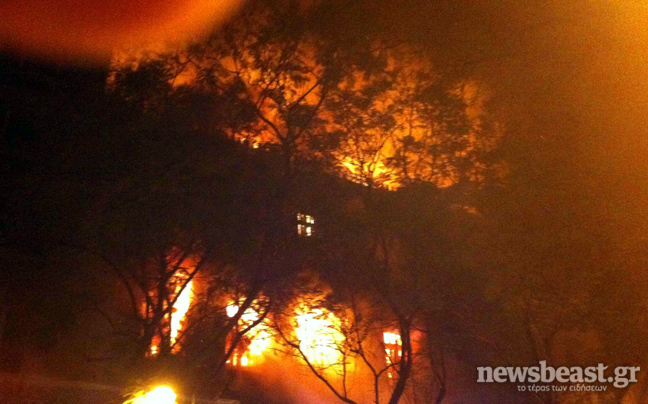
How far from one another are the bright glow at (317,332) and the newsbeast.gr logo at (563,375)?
9.05 feet

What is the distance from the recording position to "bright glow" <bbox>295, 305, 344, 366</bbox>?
10062 mm

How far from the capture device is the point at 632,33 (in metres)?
9.66

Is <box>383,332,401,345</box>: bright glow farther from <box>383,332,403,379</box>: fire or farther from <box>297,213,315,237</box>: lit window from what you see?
<box>297,213,315,237</box>: lit window

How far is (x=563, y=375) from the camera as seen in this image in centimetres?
850

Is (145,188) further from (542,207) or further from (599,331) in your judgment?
(599,331)

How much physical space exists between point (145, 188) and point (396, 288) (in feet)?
14.8

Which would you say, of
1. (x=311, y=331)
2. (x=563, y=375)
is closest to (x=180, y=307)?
(x=311, y=331)

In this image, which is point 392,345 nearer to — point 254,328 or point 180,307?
point 254,328

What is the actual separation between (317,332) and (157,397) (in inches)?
219

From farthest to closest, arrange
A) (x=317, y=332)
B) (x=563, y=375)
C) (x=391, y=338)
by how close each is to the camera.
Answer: (x=391, y=338), (x=317, y=332), (x=563, y=375)

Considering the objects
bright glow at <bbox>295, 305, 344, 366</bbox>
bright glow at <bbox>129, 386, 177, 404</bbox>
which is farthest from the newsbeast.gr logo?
bright glow at <bbox>129, 386, 177, 404</bbox>

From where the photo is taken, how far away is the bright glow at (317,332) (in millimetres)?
10062

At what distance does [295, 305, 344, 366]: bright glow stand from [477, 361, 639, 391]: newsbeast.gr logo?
109 inches

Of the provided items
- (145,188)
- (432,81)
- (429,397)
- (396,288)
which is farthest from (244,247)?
(429,397)
